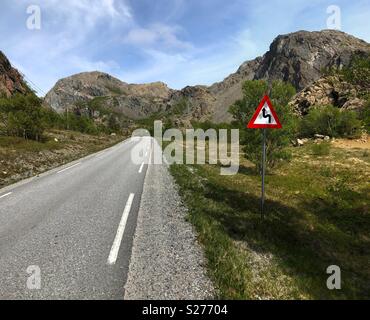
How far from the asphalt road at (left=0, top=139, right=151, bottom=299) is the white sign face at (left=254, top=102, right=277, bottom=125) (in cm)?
431

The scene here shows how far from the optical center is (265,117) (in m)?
8.37

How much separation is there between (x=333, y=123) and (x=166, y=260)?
38.0 metres

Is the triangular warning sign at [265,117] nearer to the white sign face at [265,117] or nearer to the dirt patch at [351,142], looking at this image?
the white sign face at [265,117]

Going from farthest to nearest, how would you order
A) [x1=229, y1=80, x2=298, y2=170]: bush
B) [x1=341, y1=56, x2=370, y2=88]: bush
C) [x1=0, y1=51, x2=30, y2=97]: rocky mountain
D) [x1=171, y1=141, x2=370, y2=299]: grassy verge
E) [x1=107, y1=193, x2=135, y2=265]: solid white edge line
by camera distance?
[x1=0, y1=51, x2=30, y2=97]: rocky mountain
[x1=229, y1=80, x2=298, y2=170]: bush
[x1=341, y1=56, x2=370, y2=88]: bush
[x1=107, y1=193, x2=135, y2=265]: solid white edge line
[x1=171, y1=141, x2=370, y2=299]: grassy verge

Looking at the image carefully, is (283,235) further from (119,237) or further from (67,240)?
(67,240)

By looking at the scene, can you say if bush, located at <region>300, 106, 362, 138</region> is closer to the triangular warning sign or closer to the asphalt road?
the triangular warning sign

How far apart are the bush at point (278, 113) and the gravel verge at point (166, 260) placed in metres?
9.30

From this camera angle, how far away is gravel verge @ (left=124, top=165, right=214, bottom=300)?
4727 mm

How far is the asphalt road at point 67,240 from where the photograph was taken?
16.0ft

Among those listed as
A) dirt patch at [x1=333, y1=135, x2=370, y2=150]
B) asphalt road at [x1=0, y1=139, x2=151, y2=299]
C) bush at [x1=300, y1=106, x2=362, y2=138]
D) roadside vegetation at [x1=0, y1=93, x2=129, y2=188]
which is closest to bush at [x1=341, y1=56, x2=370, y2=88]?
asphalt road at [x1=0, y1=139, x2=151, y2=299]

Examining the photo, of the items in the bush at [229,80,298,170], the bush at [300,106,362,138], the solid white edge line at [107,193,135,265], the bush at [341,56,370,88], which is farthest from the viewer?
the bush at [300,106,362,138]

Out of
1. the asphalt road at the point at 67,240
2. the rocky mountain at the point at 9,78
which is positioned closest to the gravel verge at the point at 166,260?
the asphalt road at the point at 67,240
